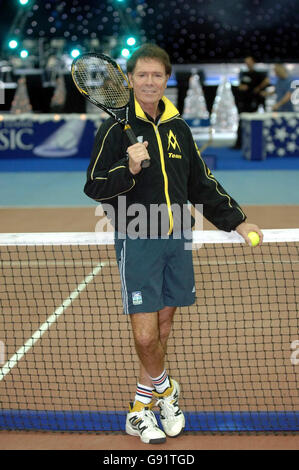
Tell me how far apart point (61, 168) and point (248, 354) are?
1064 centimetres

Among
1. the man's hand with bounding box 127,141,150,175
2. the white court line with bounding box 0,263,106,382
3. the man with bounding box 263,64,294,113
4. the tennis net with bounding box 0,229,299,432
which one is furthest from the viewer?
the man with bounding box 263,64,294,113

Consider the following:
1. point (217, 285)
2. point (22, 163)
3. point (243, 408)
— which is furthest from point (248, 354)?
point (22, 163)

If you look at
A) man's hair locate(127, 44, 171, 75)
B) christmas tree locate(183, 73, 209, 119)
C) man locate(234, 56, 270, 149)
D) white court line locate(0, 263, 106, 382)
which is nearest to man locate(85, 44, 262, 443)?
man's hair locate(127, 44, 171, 75)

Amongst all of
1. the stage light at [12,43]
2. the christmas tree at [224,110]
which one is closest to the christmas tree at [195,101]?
the christmas tree at [224,110]

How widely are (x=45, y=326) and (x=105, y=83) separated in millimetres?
2369

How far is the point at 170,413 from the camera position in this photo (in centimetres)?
360

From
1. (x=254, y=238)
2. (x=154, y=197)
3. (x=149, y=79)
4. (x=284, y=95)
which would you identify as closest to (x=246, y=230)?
(x=254, y=238)

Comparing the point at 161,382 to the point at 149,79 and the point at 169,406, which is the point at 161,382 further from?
the point at 149,79

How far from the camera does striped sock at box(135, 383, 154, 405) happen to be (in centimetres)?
364

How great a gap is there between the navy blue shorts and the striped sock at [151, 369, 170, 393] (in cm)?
43

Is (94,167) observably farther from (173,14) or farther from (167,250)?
(173,14)

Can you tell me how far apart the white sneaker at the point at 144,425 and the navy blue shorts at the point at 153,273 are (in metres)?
0.63

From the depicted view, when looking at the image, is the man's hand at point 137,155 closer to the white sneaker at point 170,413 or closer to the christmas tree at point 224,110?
the white sneaker at point 170,413

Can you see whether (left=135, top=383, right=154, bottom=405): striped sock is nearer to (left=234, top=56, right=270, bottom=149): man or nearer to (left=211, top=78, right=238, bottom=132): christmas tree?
(left=234, top=56, right=270, bottom=149): man
